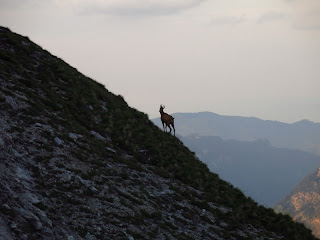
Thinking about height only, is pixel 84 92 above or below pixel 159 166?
above

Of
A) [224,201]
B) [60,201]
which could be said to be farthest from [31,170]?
[224,201]

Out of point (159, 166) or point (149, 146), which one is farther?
point (149, 146)

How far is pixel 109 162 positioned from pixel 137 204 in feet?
13.6

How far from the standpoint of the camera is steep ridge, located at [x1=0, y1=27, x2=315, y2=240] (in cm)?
1490

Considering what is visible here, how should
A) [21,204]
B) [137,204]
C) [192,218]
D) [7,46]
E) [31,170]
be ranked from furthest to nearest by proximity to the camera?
[7,46] → [192,218] → [137,204] → [31,170] → [21,204]

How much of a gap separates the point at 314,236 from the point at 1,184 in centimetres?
1996

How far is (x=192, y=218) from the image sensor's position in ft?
65.5

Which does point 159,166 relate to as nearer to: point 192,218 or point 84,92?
point 192,218

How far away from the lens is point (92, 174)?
1870 centimetres

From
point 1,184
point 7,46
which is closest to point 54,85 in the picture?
point 7,46

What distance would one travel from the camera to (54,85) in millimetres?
29016

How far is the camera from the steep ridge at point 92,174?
1490cm

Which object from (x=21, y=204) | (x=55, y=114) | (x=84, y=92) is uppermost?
(x=84, y=92)

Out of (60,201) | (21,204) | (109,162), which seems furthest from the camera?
(109,162)
